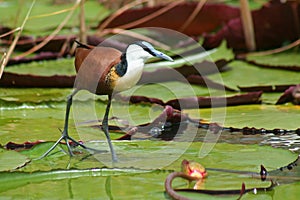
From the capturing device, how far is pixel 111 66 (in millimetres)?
1166

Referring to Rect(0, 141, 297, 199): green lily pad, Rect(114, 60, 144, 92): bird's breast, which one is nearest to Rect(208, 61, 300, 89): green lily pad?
Rect(0, 141, 297, 199): green lily pad

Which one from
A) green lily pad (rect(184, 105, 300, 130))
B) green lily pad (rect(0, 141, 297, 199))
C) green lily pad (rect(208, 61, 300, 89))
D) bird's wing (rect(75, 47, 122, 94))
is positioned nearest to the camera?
green lily pad (rect(0, 141, 297, 199))

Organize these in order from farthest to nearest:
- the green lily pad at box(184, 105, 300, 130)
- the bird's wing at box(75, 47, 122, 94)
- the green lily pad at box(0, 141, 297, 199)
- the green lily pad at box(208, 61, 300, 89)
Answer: the green lily pad at box(208, 61, 300, 89)
the green lily pad at box(184, 105, 300, 130)
the bird's wing at box(75, 47, 122, 94)
the green lily pad at box(0, 141, 297, 199)

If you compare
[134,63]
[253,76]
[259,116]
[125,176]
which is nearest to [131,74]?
[134,63]

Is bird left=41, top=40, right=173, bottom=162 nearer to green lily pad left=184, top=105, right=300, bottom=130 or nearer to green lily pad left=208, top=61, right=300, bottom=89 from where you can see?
green lily pad left=184, top=105, right=300, bottom=130

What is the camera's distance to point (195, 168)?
1096 millimetres

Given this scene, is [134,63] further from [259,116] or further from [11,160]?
[259,116]

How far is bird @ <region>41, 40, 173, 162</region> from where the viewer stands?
1.14 m

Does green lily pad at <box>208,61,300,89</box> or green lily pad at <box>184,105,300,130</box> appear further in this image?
green lily pad at <box>208,61,300,89</box>

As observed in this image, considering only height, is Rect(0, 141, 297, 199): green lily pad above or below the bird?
below

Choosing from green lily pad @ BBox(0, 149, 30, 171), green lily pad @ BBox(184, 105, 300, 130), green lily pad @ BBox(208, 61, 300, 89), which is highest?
green lily pad @ BBox(208, 61, 300, 89)

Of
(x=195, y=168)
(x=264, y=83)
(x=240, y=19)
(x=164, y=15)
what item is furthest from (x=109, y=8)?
(x=195, y=168)

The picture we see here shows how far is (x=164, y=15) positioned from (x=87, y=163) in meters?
1.48

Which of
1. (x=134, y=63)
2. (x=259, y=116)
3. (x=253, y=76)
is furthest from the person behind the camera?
(x=253, y=76)
